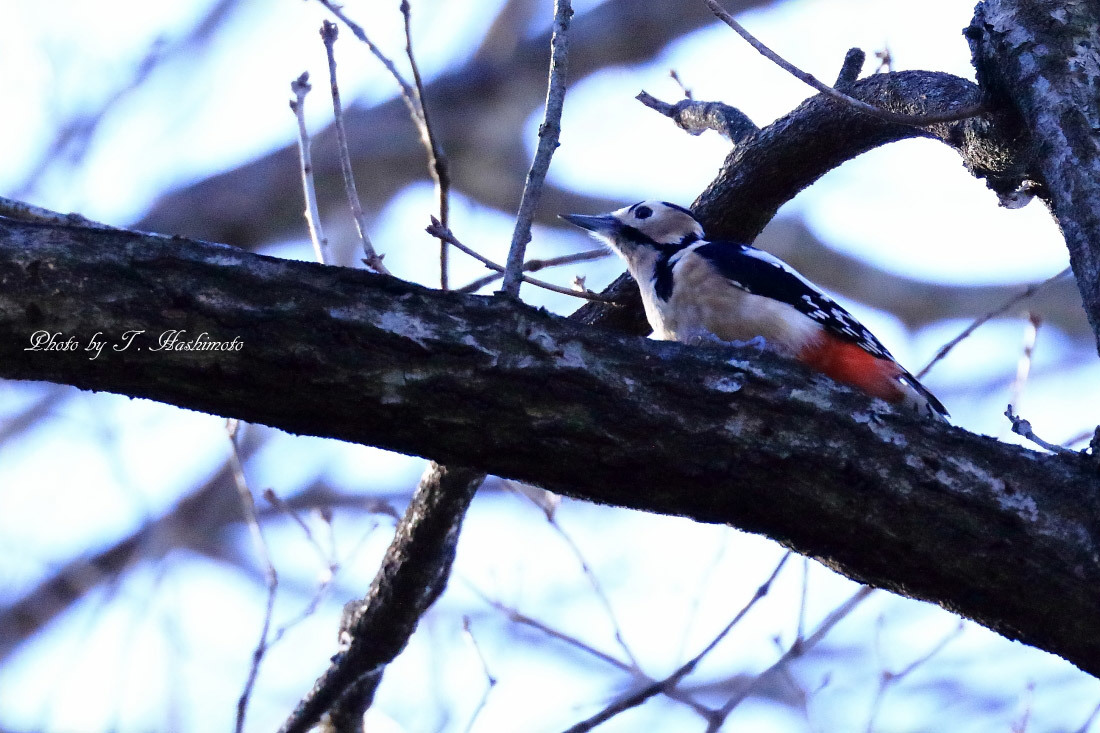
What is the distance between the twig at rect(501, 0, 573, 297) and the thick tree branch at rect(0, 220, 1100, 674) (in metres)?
0.36

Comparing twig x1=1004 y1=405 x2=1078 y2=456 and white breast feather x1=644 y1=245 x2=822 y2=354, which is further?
white breast feather x1=644 y1=245 x2=822 y2=354

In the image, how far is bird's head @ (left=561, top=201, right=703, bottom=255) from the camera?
16.0 feet

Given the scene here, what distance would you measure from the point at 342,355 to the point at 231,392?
234mm

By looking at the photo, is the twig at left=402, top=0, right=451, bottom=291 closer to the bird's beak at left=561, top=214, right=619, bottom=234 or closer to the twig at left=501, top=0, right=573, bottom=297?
the twig at left=501, top=0, right=573, bottom=297

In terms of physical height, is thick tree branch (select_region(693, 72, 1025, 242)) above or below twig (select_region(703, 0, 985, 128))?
above

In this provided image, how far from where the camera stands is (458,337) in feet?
8.05

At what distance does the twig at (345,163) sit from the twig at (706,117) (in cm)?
149

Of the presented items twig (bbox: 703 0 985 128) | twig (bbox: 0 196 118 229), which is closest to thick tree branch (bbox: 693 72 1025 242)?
twig (bbox: 703 0 985 128)

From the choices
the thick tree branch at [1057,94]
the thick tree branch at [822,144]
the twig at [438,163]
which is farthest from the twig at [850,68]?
the twig at [438,163]

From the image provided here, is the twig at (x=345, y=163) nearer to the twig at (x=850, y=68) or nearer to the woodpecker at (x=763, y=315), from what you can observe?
the woodpecker at (x=763, y=315)

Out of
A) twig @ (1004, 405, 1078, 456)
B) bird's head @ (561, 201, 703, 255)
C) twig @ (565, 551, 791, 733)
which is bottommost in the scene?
twig @ (565, 551, 791, 733)

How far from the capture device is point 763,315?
4.00 metres

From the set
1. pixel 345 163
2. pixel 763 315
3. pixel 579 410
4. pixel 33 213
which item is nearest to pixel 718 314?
pixel 763 315

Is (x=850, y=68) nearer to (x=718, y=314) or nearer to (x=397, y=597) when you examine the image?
(x=718, y=314)
